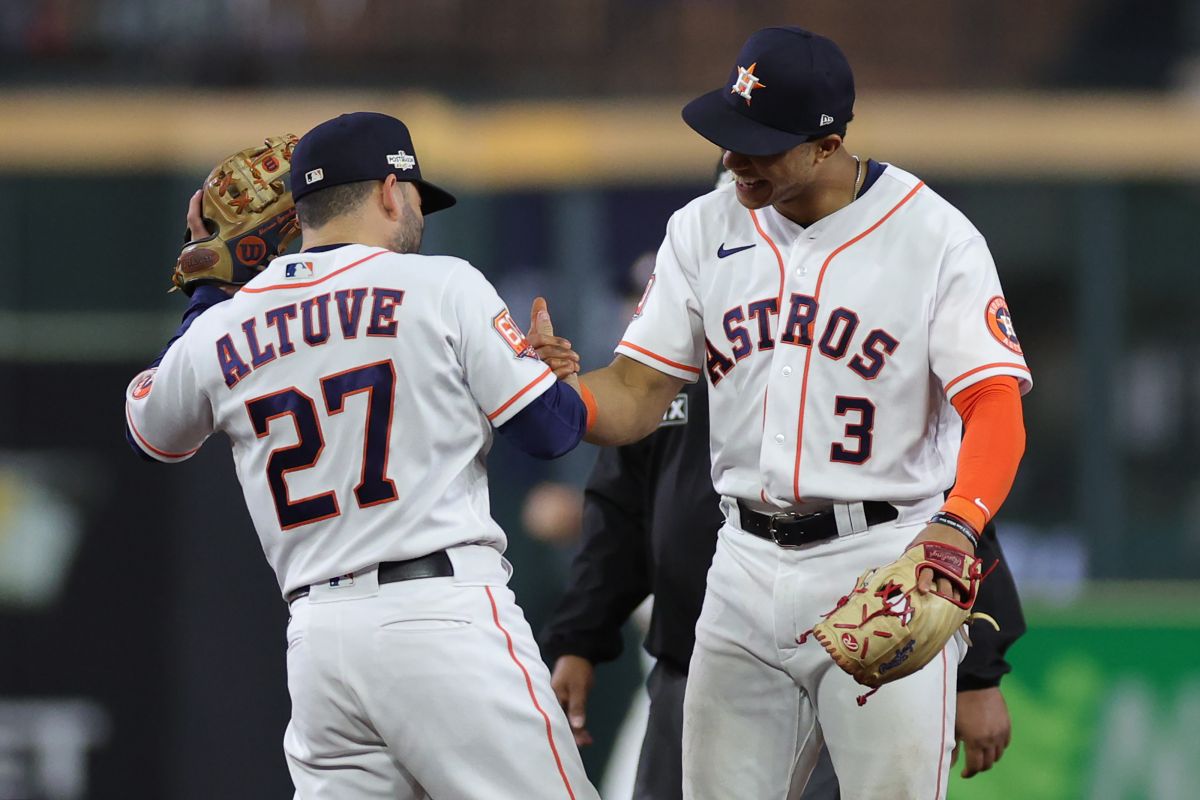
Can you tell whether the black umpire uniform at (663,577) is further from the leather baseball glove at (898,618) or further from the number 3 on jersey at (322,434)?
the number 3 on jersey at (322,434)

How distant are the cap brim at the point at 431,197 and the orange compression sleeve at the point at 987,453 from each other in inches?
39.0

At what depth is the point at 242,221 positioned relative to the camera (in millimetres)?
3133

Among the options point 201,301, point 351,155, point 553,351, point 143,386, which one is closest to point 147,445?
point 143,386

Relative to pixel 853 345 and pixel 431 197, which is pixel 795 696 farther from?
pixel 431 197

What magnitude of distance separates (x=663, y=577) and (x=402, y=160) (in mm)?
1066

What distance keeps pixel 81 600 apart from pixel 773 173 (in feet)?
16.8

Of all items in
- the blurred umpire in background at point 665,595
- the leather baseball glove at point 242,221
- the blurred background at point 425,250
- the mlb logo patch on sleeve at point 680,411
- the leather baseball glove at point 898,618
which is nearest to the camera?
the leather baseball glove at point 898,618

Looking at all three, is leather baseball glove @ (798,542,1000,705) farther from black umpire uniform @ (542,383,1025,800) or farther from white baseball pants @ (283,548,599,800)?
black umpire uniform @ (542,383,1025,800)

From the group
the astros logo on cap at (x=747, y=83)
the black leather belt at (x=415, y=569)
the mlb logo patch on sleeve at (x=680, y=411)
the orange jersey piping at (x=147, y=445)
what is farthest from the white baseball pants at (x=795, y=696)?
the orange jersey piping at (x=147, y=445)

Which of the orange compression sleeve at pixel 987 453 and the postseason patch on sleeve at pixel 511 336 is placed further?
the postseason patch on sleeve at pixel 511 336

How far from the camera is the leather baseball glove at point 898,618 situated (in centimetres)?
251

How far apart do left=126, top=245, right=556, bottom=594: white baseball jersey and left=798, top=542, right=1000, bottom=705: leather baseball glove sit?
2.09 feet

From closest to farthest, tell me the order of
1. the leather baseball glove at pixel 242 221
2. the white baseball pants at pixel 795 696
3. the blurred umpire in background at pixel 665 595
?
the white baseball pants at pixel 795 696
the leather baseball glove at pixel 242 221
the blurred umpire in background at pixel 665 595

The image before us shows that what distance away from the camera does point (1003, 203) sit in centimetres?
759
